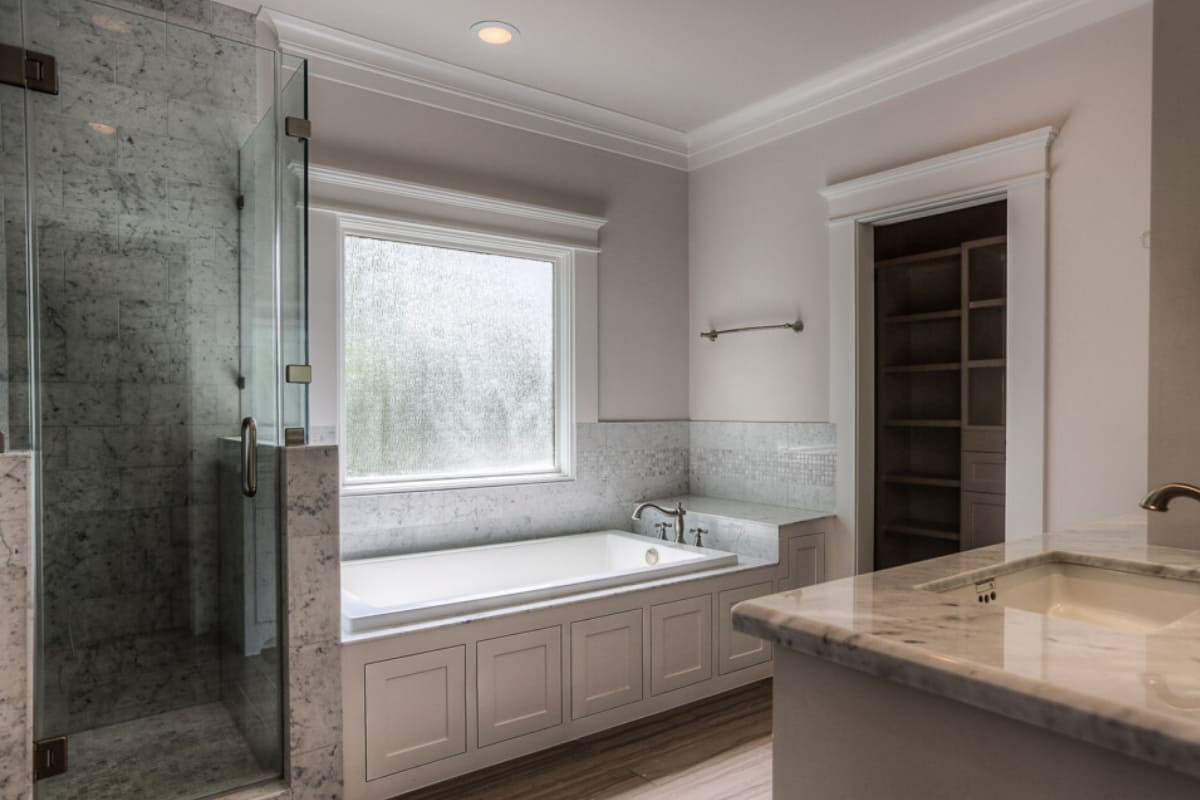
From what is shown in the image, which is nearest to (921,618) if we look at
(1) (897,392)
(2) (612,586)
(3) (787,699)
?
(3) (787,699)

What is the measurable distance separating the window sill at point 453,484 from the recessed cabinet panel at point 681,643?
1.02 m

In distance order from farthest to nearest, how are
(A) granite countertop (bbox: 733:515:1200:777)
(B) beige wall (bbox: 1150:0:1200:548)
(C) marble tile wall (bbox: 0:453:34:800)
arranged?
(C) marble tile wall (bbox: 0:453:34:800), (B) beige wall (bbox: 1150:0:1200:548), (A) granite countertop (bbox: 733:515:1200:777)

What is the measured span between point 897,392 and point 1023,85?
1.95m

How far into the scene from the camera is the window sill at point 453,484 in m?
3.25

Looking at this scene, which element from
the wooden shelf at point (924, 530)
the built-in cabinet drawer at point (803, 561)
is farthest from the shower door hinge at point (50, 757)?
the wooden shelf at point (924, 530)

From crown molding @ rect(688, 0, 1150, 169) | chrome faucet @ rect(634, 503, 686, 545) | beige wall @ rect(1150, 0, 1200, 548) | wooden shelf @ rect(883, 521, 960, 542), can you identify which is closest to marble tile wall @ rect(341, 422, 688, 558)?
chrome faucet @ rect(634, 503, 686, 545)

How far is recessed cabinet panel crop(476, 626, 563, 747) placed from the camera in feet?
8.47

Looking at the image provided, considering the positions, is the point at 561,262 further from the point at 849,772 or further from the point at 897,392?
the point at 849,772

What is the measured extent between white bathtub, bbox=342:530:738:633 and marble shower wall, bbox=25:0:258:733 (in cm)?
61

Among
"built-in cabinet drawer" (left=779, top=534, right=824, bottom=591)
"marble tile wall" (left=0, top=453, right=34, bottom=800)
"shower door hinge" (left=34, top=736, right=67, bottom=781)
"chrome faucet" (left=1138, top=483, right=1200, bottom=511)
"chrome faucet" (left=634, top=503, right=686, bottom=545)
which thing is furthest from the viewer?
"chrome faucet" (left=634, top=503, right=686, bottom=545)

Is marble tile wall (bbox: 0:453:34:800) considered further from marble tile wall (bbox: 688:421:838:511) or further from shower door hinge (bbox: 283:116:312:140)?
marble tile wall (bbox: 688:421:838:511)

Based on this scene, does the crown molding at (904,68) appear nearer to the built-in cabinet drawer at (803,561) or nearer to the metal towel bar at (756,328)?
the metal towel bar at (756,328)

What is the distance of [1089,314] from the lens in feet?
9.09

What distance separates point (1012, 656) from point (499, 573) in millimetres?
2853
